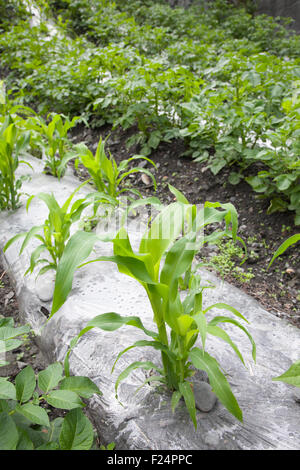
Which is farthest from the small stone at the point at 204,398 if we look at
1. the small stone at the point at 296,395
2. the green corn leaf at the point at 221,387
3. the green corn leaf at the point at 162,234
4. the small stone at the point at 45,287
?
the small stone at the point at 45,287

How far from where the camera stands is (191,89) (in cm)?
275

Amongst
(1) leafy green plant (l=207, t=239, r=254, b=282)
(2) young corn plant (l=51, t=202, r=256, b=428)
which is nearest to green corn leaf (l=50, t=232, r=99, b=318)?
(2) young corn plant (l=51, t=202, r=256, b=428)

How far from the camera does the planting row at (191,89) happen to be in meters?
2.10

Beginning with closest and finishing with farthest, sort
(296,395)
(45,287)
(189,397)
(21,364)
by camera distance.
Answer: (189,397), (296,395), (21,364), (45,287)

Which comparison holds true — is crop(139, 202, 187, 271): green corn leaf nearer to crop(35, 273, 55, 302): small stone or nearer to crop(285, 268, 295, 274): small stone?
crop(35, 273, 55, 302): small stone

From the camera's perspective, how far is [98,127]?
349 cm

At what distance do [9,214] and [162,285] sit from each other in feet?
5.32

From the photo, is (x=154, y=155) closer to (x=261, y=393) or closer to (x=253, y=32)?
(x=261, y=393)

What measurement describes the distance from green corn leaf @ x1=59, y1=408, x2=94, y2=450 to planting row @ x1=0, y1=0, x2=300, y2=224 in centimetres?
151

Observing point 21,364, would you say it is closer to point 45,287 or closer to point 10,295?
point 45,287

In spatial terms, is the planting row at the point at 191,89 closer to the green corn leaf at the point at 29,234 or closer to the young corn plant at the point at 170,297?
the young corn plant at the point at 170,297

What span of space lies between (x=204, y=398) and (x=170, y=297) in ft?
1.13

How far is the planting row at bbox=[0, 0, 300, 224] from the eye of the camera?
6.89 feet

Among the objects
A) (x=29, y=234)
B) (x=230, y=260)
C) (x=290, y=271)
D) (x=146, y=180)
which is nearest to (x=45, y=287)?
(x=29, y=234)
